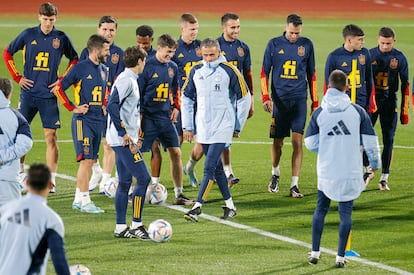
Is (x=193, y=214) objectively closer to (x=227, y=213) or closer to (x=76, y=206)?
(x=227, y=213)

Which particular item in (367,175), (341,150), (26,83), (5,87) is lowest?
(367,175)

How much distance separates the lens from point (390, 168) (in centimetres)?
1730

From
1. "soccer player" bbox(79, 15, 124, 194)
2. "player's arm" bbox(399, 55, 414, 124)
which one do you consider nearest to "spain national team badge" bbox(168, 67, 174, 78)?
"soccer player" bbox(79, 15, 124, 194)

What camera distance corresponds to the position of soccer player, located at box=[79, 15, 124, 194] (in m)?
15.1

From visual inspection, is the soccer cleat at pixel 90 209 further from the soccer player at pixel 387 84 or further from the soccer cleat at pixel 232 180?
the soccer player at pixel 387 84

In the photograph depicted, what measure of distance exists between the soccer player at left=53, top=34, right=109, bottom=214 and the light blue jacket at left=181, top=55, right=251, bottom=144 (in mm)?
1241

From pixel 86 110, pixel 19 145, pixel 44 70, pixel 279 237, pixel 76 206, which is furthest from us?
pixel 44 70

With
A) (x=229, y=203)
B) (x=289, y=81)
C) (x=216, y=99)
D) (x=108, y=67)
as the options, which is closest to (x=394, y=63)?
(x=289, y=81)

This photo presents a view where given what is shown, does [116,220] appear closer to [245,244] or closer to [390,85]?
[245,244]

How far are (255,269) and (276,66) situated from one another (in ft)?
16.6

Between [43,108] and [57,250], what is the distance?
7.51m

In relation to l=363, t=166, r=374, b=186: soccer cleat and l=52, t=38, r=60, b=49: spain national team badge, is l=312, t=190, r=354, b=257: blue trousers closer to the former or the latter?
l=363, t=166, r=374, b=186: soccer cleat

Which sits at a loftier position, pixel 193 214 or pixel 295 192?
pixel 295 192

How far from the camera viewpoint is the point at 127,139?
12.2 meters
